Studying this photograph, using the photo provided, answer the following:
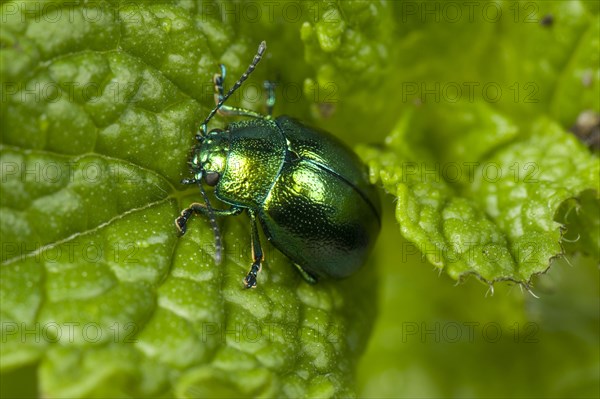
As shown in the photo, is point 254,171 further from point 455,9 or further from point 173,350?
point 455,9

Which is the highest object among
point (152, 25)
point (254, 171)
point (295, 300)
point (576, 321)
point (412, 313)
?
point (152, 25)

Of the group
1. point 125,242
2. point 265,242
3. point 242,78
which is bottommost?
point 265,242

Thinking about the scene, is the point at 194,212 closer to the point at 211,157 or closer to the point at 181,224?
the point at 181,224

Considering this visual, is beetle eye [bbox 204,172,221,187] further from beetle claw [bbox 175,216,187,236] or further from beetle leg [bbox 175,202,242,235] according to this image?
beetle claw [bbox 175,216,187,236]

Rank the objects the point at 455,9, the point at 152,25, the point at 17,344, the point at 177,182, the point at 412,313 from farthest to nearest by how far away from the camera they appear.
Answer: the point at 412,313 < the point at 455,9 < the point at 177,182 < the point at 152,25 < the point at 17,344

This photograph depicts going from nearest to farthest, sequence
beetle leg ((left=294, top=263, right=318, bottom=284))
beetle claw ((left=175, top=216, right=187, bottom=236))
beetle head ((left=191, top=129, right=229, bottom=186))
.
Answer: beetle claw ((left=175, top=216, right=187, bottom=236)) < beetle head ((left=191, top=129, right=229, bottom=186)) < beetle leg ((left=294, top=263, right=318, bottom=284))

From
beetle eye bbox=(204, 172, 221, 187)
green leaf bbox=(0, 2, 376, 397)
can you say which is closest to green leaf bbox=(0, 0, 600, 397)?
green leaf bbox=(0, 2, 376, 397)

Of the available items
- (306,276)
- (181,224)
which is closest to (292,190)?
(306,276)

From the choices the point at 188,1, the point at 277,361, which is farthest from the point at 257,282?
the point at 188,1
